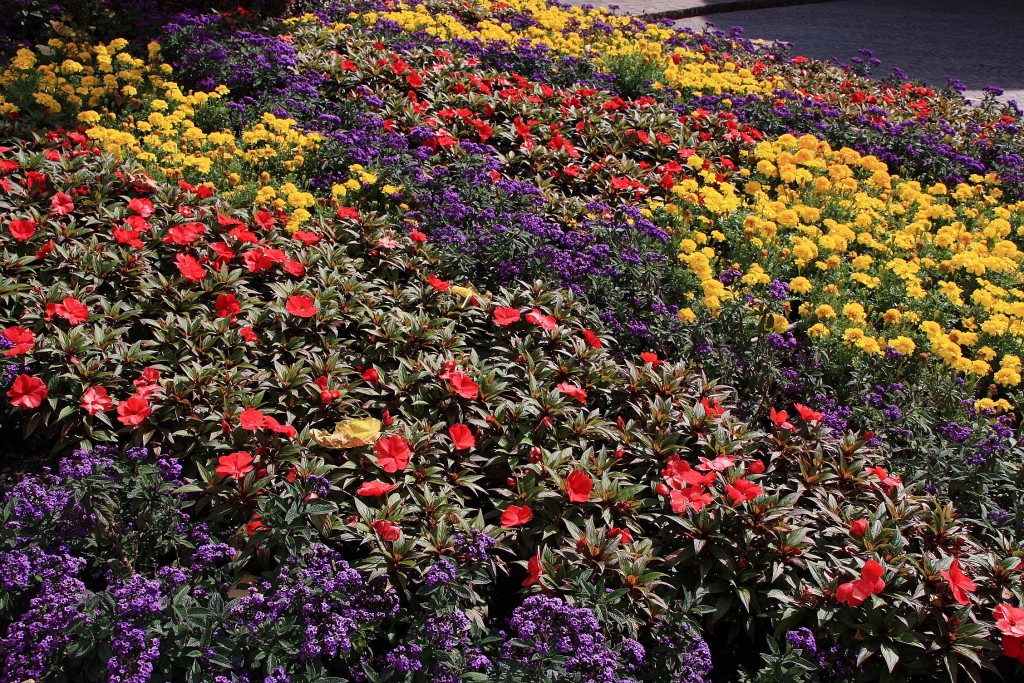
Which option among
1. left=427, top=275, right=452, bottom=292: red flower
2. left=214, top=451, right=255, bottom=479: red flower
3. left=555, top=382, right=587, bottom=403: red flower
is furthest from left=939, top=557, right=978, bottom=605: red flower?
left=427, top=275, right=452, bottom=292: red flower

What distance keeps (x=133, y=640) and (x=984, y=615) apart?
2.42m

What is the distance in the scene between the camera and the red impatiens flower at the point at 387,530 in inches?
102

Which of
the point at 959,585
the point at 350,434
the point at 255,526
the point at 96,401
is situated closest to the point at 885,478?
the point at 959,585

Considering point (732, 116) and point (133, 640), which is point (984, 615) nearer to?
point (133, 640)

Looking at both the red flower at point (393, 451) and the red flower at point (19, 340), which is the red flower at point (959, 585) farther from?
the red flower at point (19, 340)

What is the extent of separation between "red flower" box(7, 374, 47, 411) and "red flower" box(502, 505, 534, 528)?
5.14 ft

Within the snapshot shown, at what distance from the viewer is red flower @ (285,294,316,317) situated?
11.3 feet

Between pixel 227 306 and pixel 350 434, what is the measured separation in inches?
35.4

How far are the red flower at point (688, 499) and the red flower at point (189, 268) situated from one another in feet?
6.91

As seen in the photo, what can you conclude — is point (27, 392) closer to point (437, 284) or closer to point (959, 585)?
point (437, 284)

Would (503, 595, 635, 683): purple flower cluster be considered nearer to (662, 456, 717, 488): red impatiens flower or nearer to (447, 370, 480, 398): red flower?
(662, 456, 717, 488): red impatiens flower

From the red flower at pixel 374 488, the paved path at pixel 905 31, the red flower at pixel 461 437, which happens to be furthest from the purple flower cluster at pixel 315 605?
the paved path at pixel 905 31

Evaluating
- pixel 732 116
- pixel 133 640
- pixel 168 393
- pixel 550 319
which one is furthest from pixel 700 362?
pixel 732 116

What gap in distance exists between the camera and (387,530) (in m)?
2.59
